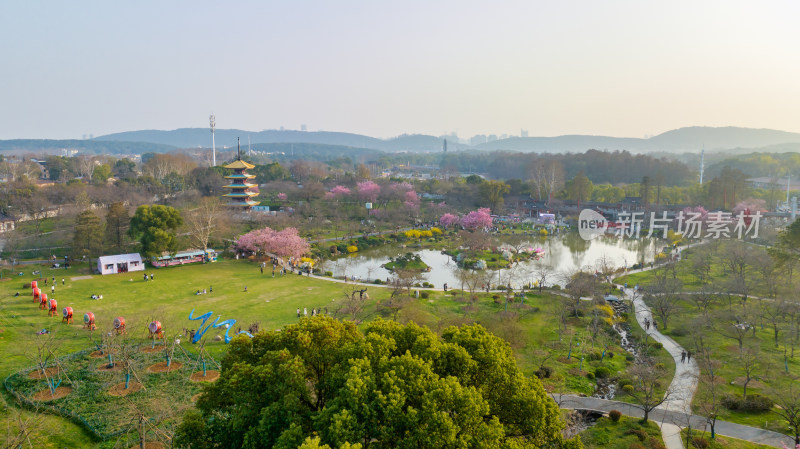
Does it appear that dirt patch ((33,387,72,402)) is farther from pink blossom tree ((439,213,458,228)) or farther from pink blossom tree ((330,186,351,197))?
pink blossom tree ((330,186,351,197))

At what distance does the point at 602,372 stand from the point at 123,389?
18.2 meters

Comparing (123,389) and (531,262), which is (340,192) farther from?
(123,389)

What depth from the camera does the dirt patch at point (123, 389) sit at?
15891 mm

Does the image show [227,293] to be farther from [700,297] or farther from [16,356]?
[700,297]

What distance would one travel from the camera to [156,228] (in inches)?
1339

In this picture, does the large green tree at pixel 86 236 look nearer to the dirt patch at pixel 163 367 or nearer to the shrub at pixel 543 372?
the dirt patch at pixel 163 367

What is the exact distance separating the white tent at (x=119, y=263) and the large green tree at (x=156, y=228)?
0.85 meters

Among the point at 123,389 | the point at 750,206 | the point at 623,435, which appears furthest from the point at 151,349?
the point at 750,206

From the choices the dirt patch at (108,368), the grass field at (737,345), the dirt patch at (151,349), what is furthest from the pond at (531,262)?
the dirt patch at (108,368)

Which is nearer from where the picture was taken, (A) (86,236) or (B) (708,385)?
(B) (708,385)

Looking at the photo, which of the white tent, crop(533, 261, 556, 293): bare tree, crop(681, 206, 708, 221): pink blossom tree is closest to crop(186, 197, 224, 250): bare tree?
the white tent

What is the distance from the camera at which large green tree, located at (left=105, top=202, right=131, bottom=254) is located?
1388 inches

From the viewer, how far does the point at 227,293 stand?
1107 inches

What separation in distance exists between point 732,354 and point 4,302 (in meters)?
36.1
